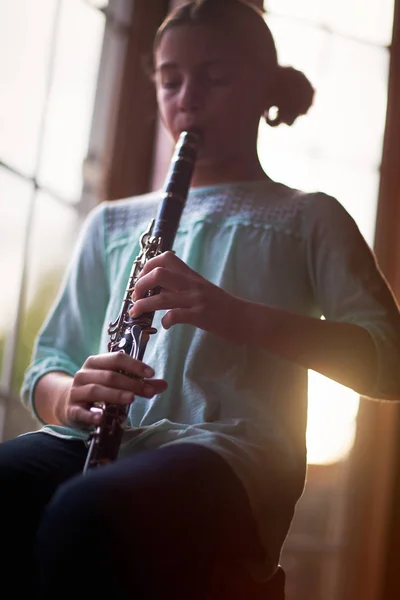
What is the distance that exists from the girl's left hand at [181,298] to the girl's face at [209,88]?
335 millimetres

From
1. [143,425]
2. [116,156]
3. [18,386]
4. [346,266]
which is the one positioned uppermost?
[116,156]

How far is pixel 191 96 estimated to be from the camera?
4.07 ft

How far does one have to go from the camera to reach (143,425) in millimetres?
1091

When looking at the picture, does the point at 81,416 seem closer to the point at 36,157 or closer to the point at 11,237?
the point at 11,237

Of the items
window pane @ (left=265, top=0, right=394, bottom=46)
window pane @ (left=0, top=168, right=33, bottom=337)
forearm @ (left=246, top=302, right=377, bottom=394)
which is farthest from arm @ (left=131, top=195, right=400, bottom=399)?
window pane @ (left=265, top=0, right=394, bottom=46)

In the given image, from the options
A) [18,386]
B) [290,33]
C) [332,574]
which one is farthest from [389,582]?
[290,33]

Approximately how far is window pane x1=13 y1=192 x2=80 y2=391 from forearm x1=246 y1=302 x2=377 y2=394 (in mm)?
713

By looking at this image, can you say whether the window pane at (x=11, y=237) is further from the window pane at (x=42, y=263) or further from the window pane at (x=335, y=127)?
the window pane at (x=335, y=127)

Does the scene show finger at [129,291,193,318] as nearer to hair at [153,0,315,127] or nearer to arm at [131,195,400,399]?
arm at [131,195,400,399]

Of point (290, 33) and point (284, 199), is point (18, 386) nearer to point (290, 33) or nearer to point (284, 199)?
point (284, 199)

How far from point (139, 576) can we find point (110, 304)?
0.55m

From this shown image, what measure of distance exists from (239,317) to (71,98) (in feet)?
3.01

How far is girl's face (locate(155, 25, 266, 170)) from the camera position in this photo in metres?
1.25

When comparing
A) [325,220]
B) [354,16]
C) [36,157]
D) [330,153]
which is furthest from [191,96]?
[354,16]
